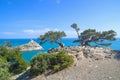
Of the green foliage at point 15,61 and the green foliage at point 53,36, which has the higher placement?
the green foliage at point 53,36

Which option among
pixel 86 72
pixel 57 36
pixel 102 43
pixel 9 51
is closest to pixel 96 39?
pixel 102 43

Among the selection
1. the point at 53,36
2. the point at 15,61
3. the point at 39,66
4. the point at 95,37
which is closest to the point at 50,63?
the point at 39,66

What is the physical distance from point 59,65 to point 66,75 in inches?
59.1

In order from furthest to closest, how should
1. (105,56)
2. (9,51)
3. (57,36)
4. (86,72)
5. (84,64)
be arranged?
(57,36), (9,51), (105,56), (84,64), (86,72)

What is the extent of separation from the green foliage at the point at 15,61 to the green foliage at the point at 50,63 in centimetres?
628

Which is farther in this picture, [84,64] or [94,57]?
[94,57]

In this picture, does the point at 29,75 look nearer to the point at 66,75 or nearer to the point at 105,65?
the point at 66,75

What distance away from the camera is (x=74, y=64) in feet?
70.4

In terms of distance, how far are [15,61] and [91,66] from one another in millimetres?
11922

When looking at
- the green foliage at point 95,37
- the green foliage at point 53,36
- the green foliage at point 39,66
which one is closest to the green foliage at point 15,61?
the green foliage at point 53,36

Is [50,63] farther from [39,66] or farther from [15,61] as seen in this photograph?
[15,61]

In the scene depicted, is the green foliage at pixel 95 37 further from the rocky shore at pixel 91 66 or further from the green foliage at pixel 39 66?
the green foliage at pixel 39 66

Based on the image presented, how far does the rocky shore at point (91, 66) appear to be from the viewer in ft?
61.3

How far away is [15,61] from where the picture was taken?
28.7 meters
